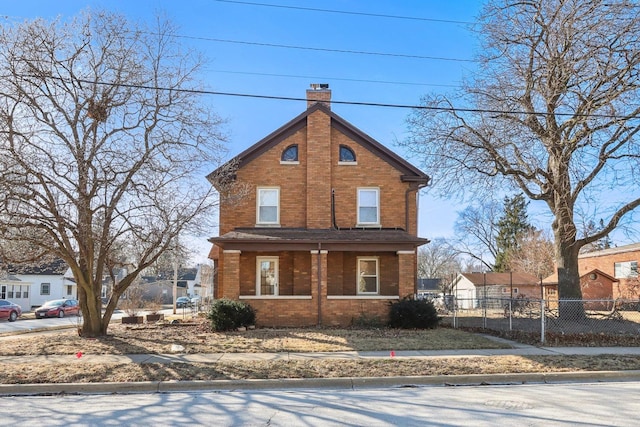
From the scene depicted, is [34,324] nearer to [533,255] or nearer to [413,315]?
[413,315]

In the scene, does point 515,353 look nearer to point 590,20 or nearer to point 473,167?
point 473,167

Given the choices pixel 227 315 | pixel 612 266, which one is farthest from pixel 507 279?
pixel 227 315

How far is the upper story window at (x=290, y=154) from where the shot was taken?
21953mm

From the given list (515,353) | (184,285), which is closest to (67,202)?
(515,353)

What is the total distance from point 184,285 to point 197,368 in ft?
266

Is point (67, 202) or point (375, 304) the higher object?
point (67, 202)

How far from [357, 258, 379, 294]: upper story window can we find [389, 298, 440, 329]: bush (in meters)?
3.26

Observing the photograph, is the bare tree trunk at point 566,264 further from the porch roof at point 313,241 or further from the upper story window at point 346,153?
the upper story window at point 346,153

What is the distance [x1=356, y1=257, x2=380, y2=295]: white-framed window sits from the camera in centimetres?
2156

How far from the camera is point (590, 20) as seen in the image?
16156 mm

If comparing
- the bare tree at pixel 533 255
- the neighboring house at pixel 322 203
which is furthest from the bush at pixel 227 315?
the bare tree at pixel 533 255

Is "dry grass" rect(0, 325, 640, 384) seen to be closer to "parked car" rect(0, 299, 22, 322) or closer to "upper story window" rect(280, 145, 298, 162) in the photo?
"upper story window" rect(280, 145, 298, 162)

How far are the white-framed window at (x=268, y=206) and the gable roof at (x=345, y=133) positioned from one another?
151cm

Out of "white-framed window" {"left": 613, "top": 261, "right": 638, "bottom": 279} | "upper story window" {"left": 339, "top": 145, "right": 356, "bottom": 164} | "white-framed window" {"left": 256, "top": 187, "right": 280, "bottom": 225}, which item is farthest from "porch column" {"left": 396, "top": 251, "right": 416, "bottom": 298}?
"white-framed window" {"left": 613, "top": 261, "right": 638, "bottom": 279}
